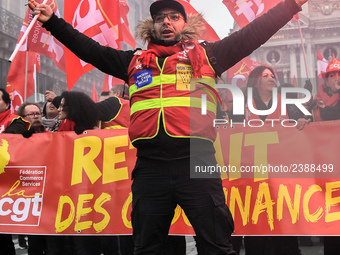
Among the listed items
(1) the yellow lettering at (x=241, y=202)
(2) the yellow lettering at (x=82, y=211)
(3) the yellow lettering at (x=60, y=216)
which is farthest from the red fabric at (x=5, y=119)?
(1) the yellow lettering at (x=241, y=202)

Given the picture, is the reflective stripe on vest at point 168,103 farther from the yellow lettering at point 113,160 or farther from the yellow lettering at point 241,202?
the yellow lettering at point 113,160

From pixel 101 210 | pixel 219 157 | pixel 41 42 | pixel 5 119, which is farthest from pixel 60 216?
pixel 41 42

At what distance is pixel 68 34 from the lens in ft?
9.48

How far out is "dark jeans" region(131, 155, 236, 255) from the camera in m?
2.53

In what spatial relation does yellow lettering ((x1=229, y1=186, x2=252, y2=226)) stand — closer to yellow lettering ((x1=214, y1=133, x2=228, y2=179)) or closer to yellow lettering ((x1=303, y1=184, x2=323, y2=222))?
yellow lettering ((x1=214, y1=133, x2=228, y2=179))

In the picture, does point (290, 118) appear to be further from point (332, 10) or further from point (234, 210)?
point (332, 10)

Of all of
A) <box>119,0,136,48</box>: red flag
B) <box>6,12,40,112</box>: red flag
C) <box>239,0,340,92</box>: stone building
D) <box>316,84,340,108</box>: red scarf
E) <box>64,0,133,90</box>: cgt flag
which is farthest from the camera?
<box>239,0,340,92</box>: stone building

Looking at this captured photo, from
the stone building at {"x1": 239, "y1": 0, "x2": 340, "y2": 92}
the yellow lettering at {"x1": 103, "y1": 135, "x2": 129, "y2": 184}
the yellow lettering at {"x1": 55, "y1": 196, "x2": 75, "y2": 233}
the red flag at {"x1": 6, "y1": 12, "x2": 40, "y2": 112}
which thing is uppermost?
the stone building at {"x1": 239, "y1": 0, "x2": 340, "y2": 92}

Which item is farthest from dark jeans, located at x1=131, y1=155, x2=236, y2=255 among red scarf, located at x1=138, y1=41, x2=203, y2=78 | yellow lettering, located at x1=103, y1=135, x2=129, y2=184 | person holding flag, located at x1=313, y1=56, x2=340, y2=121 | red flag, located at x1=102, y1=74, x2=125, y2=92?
red flag, located at x1=102, y1=74, x2=125, y2=92

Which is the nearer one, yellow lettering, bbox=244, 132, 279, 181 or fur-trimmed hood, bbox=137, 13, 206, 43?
fur-trimmed hood, bbox=137, 13, 206, 43

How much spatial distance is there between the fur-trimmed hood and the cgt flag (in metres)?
3.67

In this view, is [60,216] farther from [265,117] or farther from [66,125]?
[265,117]

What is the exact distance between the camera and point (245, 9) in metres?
7.08

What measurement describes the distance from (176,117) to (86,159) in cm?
235
